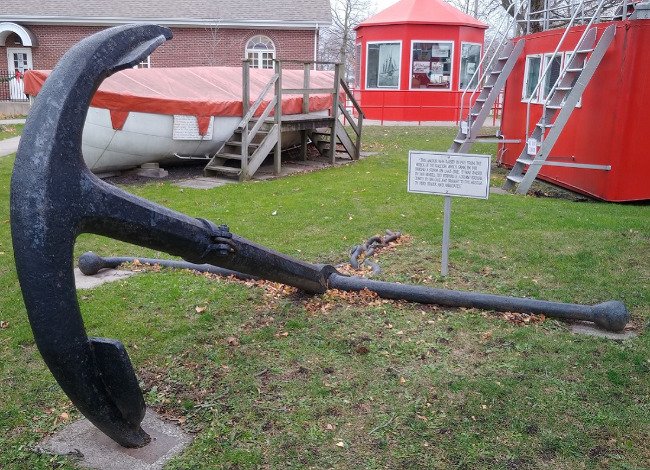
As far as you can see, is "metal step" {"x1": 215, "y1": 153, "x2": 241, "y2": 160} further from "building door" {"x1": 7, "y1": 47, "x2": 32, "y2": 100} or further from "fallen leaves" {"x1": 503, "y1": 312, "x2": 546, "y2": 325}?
"building door" {"x1": 7, "y1": 47, "x2": 32, "y2": 100}

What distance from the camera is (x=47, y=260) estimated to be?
8.13 ft

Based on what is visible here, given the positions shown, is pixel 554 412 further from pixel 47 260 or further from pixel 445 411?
pixel 47 260

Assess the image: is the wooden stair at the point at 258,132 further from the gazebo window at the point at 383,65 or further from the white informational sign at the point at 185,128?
the gazebo window at the point at 383,65

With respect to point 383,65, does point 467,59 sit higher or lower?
higher

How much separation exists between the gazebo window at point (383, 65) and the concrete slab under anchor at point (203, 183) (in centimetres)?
1310

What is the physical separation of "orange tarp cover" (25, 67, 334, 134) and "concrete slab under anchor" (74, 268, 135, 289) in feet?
16.9

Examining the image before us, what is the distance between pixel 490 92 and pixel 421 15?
10.6 meters

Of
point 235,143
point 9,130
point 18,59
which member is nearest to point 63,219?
point 235,143

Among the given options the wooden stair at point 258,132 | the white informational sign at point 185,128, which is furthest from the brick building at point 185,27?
the white informational sign at point 185,128

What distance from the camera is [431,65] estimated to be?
76.2 ft

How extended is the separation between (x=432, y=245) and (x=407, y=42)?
56.7 ft

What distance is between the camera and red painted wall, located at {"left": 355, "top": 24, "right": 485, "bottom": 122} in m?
22.9

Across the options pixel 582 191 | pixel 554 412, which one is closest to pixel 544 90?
pixel 582 191

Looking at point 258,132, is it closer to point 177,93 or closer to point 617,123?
point 177,93
